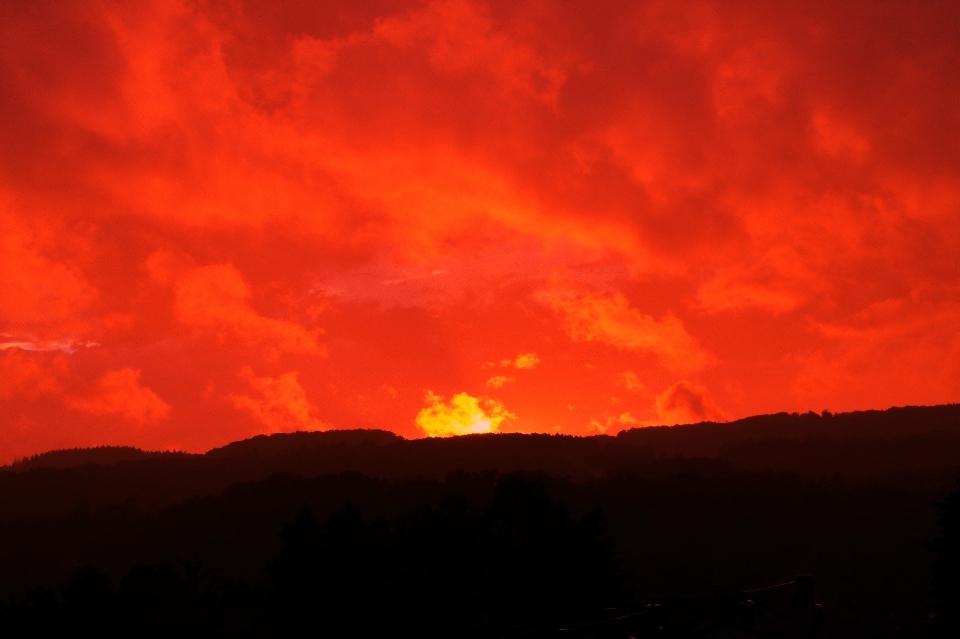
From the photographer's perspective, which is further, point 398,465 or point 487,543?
point 398,465

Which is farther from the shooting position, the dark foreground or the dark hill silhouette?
the dark hill silhouette

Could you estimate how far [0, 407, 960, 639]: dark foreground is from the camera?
170ft

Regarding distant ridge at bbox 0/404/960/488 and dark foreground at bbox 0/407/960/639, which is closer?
dark foreground at bbox 0/407/960/639

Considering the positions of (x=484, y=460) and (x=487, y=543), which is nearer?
(x=487, y=543)

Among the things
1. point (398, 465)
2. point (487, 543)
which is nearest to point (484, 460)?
point (398, 465)

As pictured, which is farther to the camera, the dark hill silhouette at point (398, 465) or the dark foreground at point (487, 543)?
the dark hill silhouette at point (398, 465)

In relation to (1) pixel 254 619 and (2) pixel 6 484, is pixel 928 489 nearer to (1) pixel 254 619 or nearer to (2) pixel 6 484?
(1) pixel 254 619

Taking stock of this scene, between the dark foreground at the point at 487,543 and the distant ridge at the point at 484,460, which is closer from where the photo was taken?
the dark foreground at the point at 487,543

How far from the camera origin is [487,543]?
5938 centimetres

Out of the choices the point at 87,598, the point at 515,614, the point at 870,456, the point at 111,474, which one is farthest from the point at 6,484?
the point at 870,456

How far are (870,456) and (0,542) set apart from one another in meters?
157

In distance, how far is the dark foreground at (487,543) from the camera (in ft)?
170

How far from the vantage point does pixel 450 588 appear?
186ft

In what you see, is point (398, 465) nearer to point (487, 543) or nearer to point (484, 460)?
point (484, 460)
